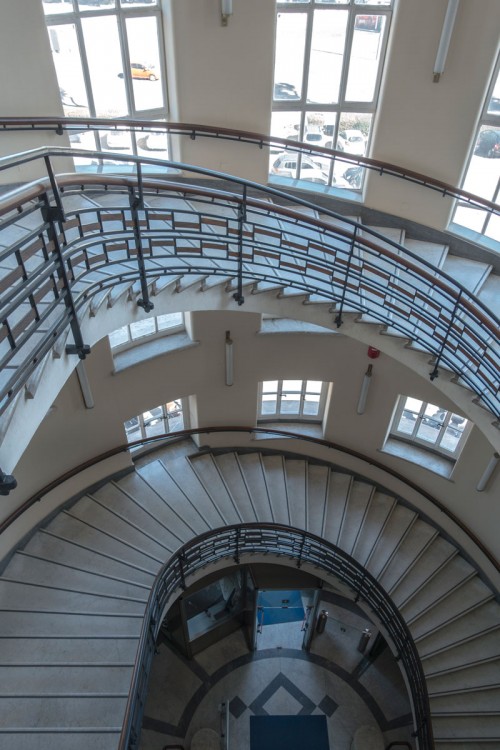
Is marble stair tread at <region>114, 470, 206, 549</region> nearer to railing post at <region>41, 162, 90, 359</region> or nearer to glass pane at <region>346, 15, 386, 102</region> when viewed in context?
railing post at <region>41, 162, 90, 359</region>

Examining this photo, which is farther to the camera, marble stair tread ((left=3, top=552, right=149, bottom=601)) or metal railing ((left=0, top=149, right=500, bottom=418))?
marble stair tread ((left=3, top=552, right=149, bottom=601))

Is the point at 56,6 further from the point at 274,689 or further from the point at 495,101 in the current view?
the point at 274,689

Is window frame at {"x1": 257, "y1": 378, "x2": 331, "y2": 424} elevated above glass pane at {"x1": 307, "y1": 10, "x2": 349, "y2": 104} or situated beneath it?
situated beneath

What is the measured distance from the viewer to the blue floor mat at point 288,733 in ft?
28.0

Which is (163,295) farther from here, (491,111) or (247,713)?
(247,713)

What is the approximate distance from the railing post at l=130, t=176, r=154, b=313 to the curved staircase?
4.11 metres

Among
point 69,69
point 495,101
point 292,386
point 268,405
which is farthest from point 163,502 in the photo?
point 495,101

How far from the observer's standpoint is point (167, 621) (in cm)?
912

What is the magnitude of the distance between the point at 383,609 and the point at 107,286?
20.1ft

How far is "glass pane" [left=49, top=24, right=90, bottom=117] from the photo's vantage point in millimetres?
5859

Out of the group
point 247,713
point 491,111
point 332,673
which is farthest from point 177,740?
point 491,111

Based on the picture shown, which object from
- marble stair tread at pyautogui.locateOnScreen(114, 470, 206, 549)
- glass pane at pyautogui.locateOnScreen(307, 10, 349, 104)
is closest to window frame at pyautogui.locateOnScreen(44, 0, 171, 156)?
glass pane at pyautogui.locateOnScreen(307, 10, 349, 104)

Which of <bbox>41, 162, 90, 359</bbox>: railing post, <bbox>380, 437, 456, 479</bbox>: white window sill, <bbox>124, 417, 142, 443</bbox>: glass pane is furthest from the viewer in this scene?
<bbox>124, 417, 142, 443</bbox>: glass pane

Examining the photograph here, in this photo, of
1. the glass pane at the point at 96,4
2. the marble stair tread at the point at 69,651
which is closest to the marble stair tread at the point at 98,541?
the marble stair tread at the point at 69,651
